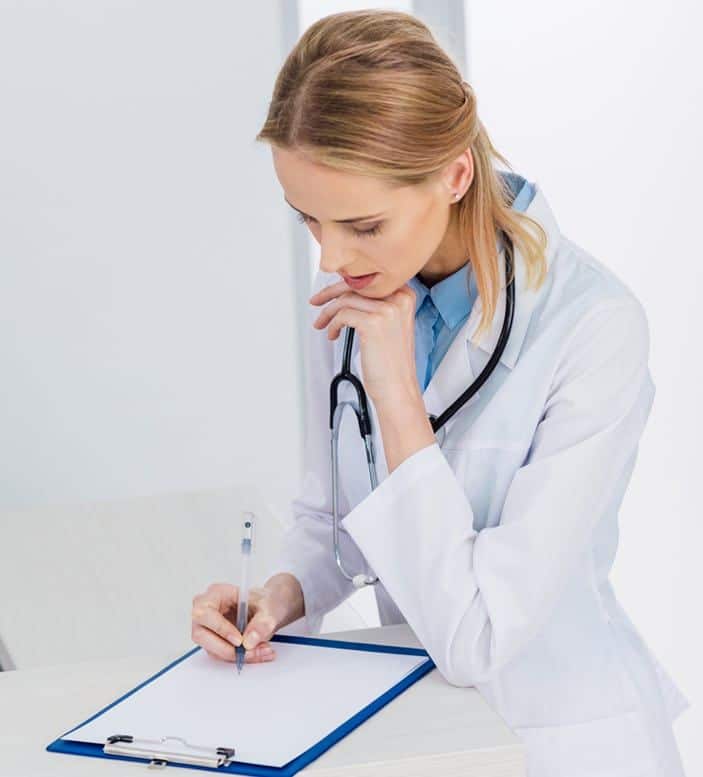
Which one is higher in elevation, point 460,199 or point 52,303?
point 460,199

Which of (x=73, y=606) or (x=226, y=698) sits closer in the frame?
(x=226, y=698)

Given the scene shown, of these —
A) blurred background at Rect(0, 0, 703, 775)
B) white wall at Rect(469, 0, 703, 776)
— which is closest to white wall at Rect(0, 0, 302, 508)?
blurred background at Rect(0, 0, 703, 775)

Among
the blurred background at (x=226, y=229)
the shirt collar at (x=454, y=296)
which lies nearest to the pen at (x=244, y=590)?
the shirt collar at (x=454, y=296)

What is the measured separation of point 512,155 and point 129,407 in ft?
3.75

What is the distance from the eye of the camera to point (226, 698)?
4.27ft

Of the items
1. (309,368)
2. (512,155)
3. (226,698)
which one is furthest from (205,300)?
(226,698)

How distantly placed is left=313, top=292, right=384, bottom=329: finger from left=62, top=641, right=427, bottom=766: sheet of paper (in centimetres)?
37

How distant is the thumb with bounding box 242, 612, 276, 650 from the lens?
1.39 meters

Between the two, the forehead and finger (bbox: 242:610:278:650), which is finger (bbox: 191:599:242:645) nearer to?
finger (bbox: 242:610:278:650)

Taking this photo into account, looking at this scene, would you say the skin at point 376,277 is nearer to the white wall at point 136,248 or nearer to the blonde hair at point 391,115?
the blonde hair at point 391,115

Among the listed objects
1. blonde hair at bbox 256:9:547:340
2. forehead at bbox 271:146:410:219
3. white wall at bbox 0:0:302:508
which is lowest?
white wall at bbox 0:0:302:508

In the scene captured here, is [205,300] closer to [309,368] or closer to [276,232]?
[276,232]

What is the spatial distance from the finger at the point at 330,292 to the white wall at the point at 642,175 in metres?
1.71

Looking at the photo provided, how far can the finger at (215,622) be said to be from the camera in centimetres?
140
